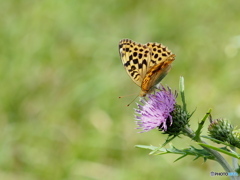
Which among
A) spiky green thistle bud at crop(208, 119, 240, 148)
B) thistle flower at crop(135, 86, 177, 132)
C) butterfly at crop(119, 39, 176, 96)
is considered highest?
butterfly at crop(119, 39, 176, 96)

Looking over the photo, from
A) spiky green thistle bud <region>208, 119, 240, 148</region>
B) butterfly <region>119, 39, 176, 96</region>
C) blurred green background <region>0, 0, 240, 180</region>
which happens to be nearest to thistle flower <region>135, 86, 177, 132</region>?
butterfly <region>119, 39, 176, 96</region>

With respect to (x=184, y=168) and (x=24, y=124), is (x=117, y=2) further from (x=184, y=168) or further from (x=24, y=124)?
(x=184, y=168)

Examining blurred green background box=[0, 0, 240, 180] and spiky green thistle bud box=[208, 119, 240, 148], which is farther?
blurred green background box=[0, 0, 240, 180]

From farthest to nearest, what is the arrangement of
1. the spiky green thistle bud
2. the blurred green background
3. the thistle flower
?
1. the blurred green background
2. the thistle flower
3. the spiky green thistle bud

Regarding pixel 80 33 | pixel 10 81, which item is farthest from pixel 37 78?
pixel 80 33

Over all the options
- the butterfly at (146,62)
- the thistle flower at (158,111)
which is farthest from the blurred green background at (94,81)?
the thistle flower at (158,111)

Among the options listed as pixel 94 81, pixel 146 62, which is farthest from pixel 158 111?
pixel 94 81

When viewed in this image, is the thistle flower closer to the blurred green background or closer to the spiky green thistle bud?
the spiky green thistle bud
